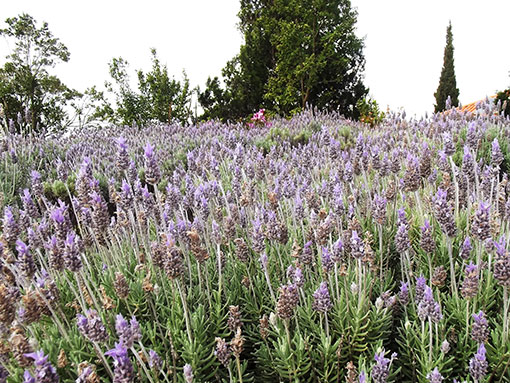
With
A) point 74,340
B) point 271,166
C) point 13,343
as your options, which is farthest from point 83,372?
point 271,166

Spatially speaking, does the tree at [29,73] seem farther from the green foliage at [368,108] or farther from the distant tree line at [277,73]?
the green foliage at [368,108]

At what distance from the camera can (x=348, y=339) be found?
1729mm

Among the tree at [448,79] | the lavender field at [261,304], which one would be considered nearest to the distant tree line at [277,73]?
the tree at [448,79]

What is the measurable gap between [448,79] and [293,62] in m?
10.9

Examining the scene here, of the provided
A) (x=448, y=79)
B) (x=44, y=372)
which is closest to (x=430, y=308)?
(x=44, y=372)

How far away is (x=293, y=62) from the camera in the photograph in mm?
17672

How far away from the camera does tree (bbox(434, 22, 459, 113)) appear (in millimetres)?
22969

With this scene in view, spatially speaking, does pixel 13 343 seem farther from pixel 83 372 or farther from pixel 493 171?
pixel 493 171

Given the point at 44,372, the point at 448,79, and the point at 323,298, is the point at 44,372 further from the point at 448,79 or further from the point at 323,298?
the point at 448,79

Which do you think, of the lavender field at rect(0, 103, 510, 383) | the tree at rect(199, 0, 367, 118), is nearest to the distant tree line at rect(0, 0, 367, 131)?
the tree at rect(199, 0, 367, 118)

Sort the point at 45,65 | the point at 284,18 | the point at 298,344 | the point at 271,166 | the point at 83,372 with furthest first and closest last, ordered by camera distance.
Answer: the point at 45,65 < the point at 284,18 < the point at 271,166 < the point at 298,344 < the point at 83,372

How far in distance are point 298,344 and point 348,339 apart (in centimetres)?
26

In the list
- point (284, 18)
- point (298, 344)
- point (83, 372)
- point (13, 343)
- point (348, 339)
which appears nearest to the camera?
point (83, 372)

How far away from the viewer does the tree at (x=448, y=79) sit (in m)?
23.0
